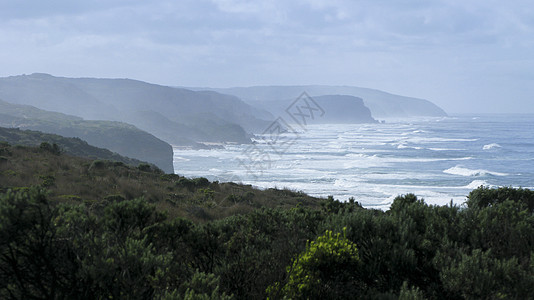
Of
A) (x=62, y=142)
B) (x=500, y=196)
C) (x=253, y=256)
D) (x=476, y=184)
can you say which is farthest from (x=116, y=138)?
(x=253, y=256)

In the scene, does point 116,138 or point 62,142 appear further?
point 116,138

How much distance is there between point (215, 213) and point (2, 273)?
7.64 metres

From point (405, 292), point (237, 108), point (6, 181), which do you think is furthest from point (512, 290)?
point (237, 108)

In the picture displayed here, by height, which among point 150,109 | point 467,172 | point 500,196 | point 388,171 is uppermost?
point 150,109

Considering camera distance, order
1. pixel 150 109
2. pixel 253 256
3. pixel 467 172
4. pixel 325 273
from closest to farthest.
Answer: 1. pixel 325 273
2. pixel 253 256
3. pixel 467 172
4. pixel 150 109

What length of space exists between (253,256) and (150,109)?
595 ft

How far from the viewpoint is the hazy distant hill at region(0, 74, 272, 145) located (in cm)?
13012

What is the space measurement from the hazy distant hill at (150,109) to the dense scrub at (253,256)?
116 meters

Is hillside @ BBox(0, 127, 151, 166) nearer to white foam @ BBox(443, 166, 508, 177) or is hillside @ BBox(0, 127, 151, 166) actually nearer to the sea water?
the sea water

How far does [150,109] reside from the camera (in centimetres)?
17675

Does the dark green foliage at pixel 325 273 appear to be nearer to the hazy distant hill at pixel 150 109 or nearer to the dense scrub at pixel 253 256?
the dense scrub at pixel 253 256

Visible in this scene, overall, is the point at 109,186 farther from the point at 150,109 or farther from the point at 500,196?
the point at 150,109

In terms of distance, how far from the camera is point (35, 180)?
1179 cm

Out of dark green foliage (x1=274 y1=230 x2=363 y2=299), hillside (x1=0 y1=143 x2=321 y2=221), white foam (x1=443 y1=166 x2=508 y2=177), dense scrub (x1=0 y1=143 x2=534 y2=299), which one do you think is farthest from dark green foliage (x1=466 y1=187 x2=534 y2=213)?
white foam (x1=443 y1=166 x2=508 y2=177)
